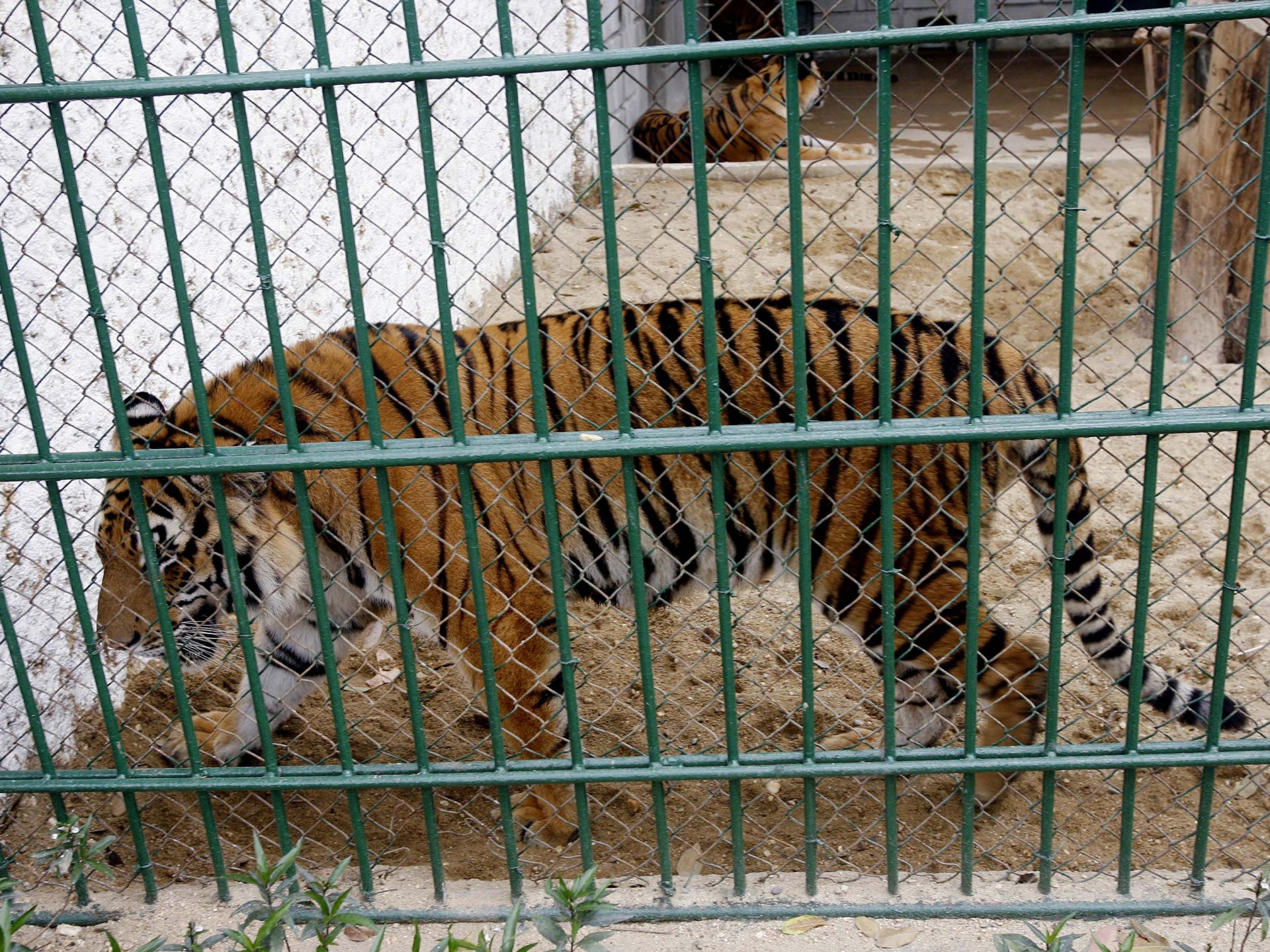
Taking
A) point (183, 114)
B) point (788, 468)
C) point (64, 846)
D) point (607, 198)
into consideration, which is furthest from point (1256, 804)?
point (183, 114)

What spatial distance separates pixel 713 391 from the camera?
2.46 m

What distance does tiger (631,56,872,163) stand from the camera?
8836 mm

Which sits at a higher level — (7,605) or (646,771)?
(7,605)

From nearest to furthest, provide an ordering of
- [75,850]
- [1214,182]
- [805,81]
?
[75,850]
[1214,182]
[805,81]

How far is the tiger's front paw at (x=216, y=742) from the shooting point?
364 cm

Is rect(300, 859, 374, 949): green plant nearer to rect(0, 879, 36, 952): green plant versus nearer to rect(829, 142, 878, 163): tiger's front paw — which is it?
rect(0, 879, 36, 952): green plant

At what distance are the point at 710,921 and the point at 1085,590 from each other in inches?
54.0

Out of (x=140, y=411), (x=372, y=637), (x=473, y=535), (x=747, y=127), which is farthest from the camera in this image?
(x=747, y=127)

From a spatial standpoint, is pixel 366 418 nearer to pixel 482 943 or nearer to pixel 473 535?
pixel 473 535

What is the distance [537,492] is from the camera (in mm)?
3518

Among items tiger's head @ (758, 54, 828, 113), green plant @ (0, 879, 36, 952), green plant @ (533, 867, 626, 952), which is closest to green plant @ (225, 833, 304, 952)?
green plant @ (0, 879, 36, 952)

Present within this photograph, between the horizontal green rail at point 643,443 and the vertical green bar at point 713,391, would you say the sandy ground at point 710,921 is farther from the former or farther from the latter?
the horizontal green rail at point 643,443

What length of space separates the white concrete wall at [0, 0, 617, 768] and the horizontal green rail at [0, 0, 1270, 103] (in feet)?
0.35

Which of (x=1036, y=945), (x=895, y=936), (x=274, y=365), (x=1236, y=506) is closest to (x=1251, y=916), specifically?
(x=1036, y=945)
